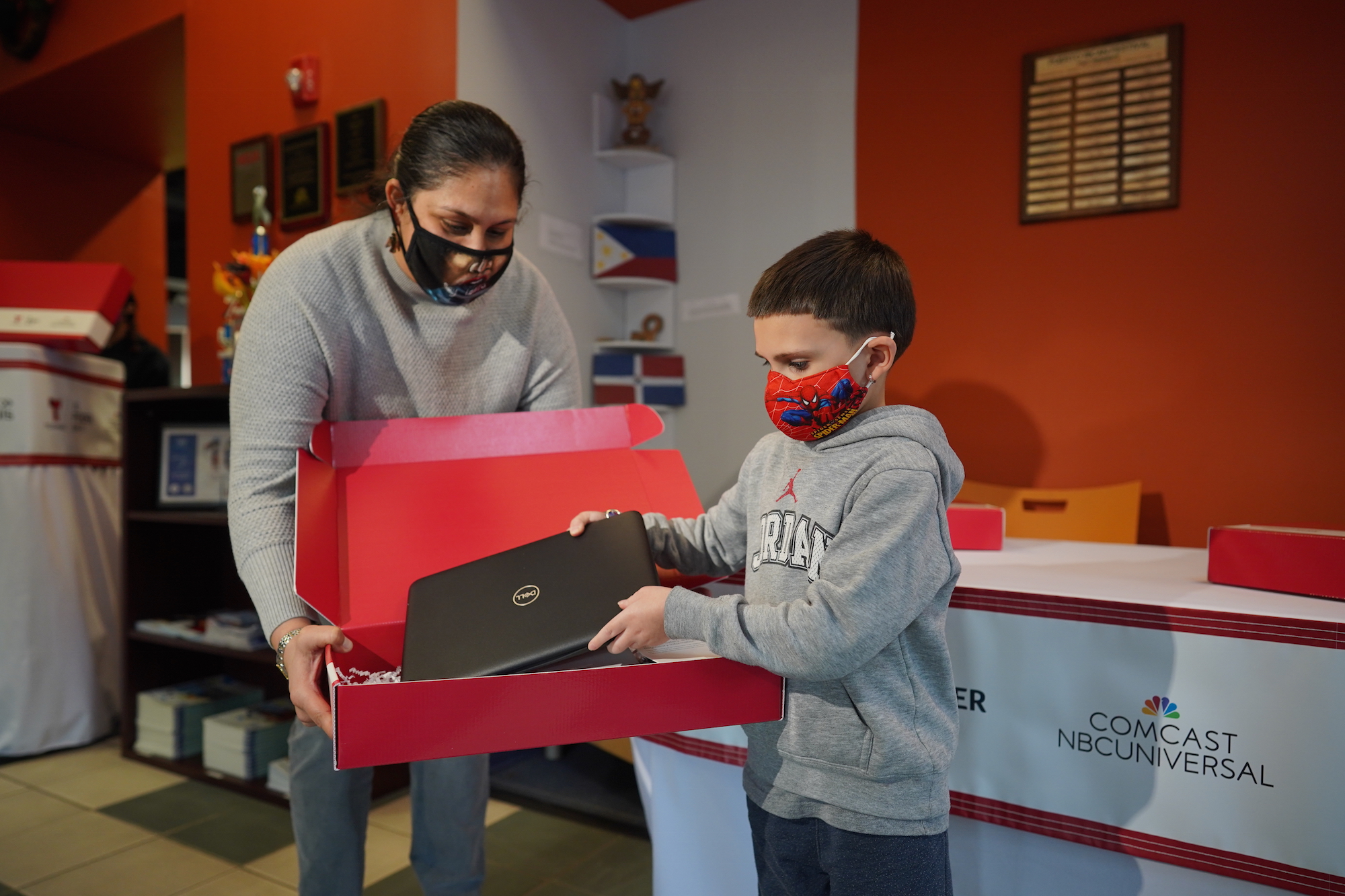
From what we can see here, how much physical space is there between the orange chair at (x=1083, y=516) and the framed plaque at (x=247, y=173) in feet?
9.00

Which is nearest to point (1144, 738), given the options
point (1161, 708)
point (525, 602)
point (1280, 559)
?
point (1161, 708)

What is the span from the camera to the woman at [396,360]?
1047 millimetres

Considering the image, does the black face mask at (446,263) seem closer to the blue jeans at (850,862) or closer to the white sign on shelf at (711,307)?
the blue jeans at (850,862)

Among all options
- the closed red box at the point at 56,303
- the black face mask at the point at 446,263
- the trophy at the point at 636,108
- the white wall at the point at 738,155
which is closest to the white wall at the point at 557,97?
the trophy at the point at 636,108

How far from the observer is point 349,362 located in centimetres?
117

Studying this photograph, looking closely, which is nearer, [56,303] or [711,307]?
[56,303]

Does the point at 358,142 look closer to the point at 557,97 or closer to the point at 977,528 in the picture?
the point at 557,97

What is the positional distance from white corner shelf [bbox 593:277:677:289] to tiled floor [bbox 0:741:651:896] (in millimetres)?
1896

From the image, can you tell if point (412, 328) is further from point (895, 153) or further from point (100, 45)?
point (100, 45)

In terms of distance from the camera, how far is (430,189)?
3.73ft

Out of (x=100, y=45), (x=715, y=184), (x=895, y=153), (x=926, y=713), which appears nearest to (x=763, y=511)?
(x=926, y=713)

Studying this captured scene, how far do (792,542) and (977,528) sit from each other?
76cm

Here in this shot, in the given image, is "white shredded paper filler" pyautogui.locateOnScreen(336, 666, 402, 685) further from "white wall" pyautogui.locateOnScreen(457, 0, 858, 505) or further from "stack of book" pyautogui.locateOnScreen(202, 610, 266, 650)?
"white wall" pyautogui.locateOnScreen(457, 0, 858, 505)

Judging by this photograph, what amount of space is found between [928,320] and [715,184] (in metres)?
1.02
